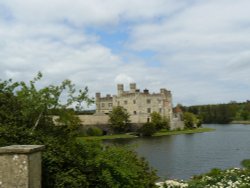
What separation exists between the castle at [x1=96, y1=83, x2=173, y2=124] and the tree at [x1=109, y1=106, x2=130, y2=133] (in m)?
4.97

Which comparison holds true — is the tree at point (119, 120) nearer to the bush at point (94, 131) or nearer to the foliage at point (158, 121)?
the foliage at point (158, 121)

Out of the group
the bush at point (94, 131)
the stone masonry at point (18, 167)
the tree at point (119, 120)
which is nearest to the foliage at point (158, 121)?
the tree at point (119, 120)

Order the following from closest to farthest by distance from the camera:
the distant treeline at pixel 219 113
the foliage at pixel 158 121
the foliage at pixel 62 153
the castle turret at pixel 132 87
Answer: the foliage at pixel 62 153
the foliage at pixel 158 121
the castle turret at pixel 132 87
the distant treeline at pixel 219 113

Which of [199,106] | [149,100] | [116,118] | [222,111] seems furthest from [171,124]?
[199,106]

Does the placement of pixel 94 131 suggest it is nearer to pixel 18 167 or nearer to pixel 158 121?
pixel 158 121

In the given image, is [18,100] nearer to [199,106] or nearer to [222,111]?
[222,111]

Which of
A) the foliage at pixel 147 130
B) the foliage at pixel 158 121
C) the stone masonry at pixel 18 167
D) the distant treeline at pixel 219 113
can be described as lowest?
the stone masonry at pixel 18 167

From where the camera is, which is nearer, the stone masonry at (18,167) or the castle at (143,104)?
the stone masonry at (18,167)

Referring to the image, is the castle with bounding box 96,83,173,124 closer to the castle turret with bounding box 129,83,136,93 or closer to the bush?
the castle turret with bounding box 129,83,136,93

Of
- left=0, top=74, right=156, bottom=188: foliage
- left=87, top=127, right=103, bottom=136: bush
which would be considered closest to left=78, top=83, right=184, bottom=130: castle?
left=87, top=127, right=103, bottom=136: bush

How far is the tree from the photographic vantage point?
263 feet

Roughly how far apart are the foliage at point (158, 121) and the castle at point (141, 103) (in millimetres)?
3812

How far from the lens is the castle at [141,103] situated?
8894 cm

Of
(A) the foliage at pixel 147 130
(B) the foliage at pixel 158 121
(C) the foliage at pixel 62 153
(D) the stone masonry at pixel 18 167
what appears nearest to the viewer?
(D) the stone masonry at pixel 18 167
